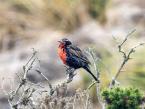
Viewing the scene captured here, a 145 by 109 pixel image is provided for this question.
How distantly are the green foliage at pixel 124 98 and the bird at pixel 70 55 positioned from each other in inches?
36.7

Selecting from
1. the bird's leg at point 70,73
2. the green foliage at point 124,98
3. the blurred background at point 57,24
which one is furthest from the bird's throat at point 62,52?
the blurred background at point 57,24

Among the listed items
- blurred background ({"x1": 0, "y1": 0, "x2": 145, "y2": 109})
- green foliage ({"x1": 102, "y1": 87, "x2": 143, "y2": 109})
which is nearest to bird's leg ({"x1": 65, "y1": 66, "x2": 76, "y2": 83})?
green foliage ({"x1": 102, "y1": 87, "x2": 143, "y2": 109})

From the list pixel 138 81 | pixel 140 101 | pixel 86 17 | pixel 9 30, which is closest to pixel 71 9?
pixel 86 17

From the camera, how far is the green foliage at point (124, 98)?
5039 mm

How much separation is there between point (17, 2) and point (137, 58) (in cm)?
351

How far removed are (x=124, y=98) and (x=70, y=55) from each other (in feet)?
3.58

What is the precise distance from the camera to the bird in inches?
238

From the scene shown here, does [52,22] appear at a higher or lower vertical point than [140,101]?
higher

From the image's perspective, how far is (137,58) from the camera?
11.6 meters

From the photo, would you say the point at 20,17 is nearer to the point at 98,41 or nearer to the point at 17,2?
the point at 17,2

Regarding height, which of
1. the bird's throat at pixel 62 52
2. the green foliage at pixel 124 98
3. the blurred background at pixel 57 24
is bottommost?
the green foliage at pixel 124 98

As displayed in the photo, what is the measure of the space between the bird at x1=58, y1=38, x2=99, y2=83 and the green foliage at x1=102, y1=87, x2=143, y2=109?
93 cm

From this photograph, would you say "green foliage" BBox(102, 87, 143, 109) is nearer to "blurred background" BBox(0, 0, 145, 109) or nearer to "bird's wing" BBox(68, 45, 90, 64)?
"bird's wing" BBox(68, 45, 90, 64)

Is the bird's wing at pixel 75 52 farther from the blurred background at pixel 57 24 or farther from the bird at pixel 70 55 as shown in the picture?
the blurred background at pixel 57 24
